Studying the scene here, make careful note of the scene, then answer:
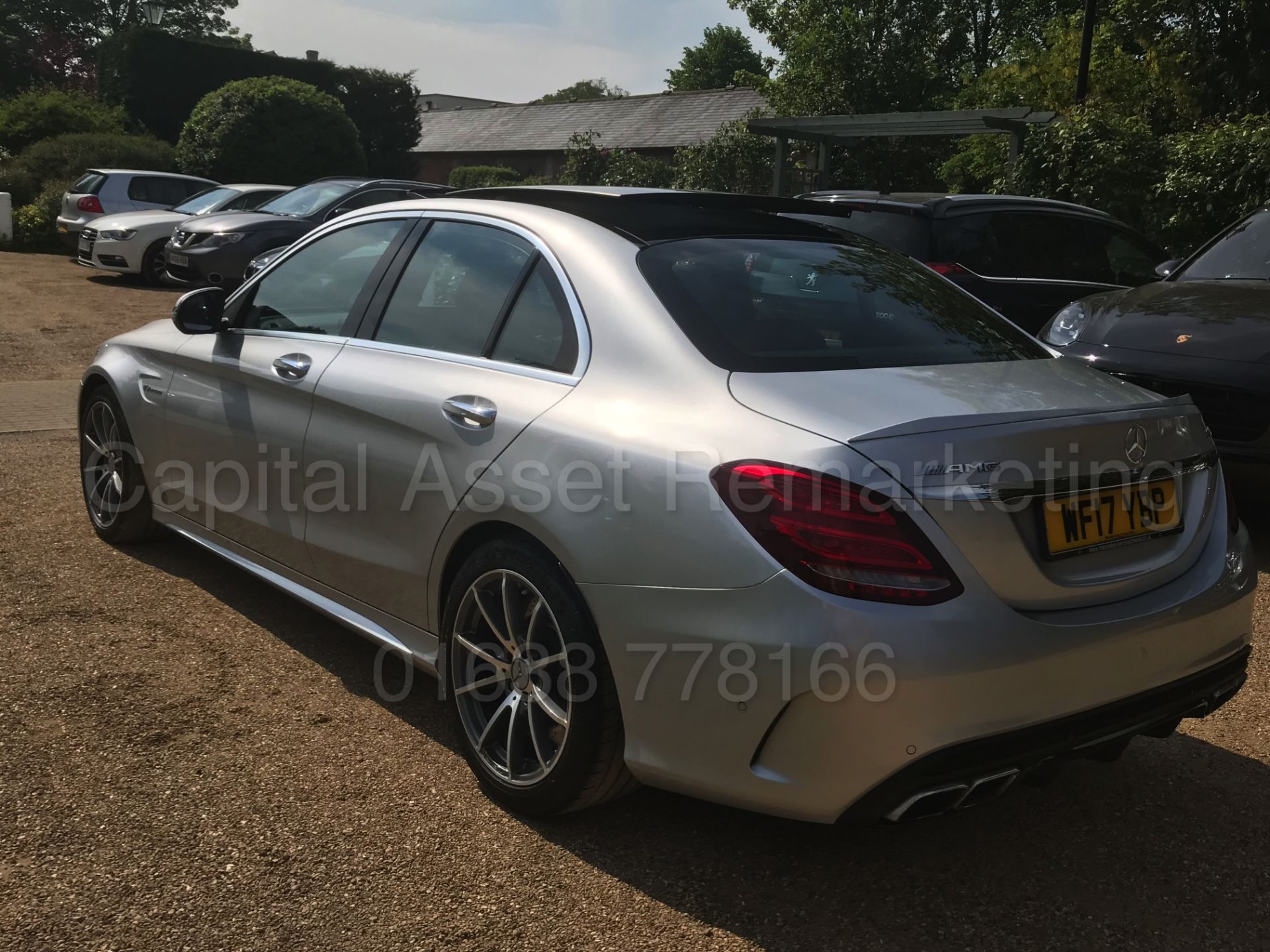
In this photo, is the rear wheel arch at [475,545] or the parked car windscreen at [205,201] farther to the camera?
the parked car windscreen at [205,201]

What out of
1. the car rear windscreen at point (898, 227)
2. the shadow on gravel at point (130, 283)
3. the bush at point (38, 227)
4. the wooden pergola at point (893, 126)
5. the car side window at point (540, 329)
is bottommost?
the shadow on gravel at point (130, 283)

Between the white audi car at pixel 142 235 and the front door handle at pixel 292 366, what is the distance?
13.1 metres

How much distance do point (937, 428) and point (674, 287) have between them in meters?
0.84

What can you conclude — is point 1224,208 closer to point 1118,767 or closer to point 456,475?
point 1118,767

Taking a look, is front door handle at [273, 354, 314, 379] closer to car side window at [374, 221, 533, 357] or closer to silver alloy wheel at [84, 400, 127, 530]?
car side window at [374, 221, 533, 357]

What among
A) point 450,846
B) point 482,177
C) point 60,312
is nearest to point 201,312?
point 450,846

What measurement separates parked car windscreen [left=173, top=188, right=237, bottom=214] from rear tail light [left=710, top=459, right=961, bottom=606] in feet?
51.7

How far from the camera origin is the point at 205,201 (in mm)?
17250

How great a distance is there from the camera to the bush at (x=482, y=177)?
4322 centimetres

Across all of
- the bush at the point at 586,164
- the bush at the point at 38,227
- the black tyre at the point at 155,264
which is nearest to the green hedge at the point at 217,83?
the bush at the point at 586,164

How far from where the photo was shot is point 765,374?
106 inches

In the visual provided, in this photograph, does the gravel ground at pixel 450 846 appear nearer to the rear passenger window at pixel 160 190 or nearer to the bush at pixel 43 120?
the rear passenger window at pixel 160 190

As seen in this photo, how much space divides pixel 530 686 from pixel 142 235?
1531 centimetres

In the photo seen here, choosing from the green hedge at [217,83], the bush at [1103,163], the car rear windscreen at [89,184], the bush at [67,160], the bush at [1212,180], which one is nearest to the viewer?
the bush at [1212,180]
